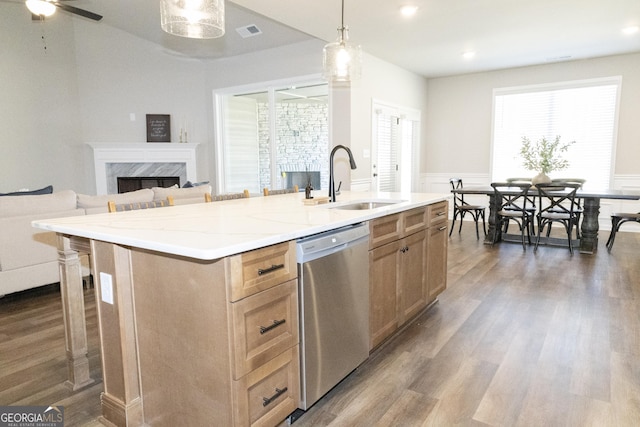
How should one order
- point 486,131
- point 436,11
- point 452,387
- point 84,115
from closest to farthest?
point 452,387, point 436,11, point 84,115, point 486,131

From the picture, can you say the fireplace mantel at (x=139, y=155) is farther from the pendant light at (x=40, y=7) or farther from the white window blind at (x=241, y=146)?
the pendant light at (x=40, y=7)

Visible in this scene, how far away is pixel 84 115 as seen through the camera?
6680 millimetres

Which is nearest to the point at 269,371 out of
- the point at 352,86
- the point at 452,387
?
the point at 452,387

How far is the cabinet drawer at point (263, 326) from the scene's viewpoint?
1.51 metres

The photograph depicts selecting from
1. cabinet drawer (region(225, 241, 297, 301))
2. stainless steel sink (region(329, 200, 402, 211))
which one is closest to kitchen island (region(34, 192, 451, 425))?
cabinet drawer (region(225, 241, 297, 301))

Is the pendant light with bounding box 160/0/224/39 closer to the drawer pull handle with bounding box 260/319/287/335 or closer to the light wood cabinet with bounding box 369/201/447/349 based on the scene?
the light wood cabinet with bounding box 369/201/447/349

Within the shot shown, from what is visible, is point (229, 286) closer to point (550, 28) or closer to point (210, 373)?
point (210, 373)

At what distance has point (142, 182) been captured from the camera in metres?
7.27

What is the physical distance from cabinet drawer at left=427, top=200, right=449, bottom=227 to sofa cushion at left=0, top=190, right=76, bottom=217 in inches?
123

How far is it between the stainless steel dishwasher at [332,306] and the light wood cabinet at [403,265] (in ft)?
0.48

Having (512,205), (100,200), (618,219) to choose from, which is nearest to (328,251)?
(100,200)

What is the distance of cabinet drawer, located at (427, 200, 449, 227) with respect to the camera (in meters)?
3.10

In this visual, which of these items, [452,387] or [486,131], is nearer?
[452,387]

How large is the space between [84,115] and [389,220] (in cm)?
624
